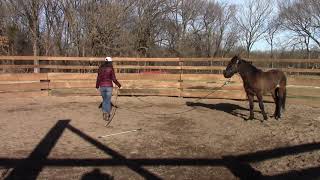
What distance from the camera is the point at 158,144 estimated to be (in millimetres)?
8031

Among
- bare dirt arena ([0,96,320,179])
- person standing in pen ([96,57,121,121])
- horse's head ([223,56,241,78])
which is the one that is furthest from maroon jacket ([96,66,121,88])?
horse's head ([223,56,241,78])

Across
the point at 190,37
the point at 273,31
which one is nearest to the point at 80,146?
the point at 190,37

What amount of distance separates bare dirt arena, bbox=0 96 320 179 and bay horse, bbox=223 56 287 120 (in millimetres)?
463

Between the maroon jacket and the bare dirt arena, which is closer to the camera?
the bare dirt arena

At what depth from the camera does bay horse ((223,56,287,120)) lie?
34.9ft

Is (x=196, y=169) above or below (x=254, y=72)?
below

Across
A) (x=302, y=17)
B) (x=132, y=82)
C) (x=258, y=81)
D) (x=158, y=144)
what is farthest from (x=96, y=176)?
(x=302, y=17)

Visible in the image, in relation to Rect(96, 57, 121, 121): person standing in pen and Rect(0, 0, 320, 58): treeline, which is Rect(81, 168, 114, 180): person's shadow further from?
Rect(0, 0, 320, 58): treeline

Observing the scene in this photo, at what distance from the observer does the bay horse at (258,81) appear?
1065cm

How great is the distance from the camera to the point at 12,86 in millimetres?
15070

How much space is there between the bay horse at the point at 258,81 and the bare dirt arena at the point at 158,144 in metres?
0.46

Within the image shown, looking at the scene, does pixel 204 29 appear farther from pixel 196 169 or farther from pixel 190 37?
pixel 196 169

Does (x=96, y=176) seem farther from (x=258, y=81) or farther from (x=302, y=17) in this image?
(x=302, y=17)

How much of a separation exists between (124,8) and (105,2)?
7.47 ft
